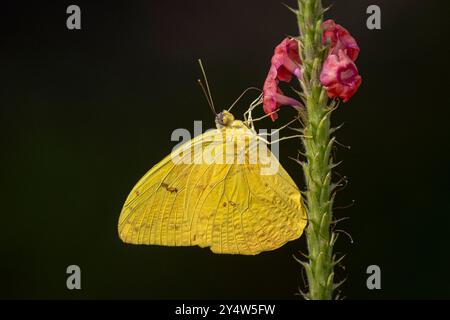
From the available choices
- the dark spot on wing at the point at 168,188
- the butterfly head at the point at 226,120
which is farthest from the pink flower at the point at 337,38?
the dark spot on wing at the point at 168,188

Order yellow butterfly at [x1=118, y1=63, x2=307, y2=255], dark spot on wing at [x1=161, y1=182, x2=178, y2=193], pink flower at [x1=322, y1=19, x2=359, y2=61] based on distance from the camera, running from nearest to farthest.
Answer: pink flower at [x1=322, y1=19, x2=359, y2=61] → yellow butterfly at [x1=118, y1=63, x2=307, y2=255] → dark spot on wing at [x1=161, y1=182, x2=178, y2=193]

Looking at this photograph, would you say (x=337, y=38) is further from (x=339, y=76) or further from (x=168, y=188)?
(x=168, y=188)

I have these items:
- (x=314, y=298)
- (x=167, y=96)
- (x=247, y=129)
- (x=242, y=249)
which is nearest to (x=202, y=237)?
(x=242, y=249)

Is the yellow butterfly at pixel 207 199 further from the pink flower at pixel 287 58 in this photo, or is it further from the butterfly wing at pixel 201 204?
the pink flower at pixel 287 58

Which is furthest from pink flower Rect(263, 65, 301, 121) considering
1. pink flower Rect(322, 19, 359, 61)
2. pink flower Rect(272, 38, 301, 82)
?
pink flower Rect(322, 19, 359, 61)

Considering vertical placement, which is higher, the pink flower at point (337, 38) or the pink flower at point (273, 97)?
the pink flower at point (337, 38)

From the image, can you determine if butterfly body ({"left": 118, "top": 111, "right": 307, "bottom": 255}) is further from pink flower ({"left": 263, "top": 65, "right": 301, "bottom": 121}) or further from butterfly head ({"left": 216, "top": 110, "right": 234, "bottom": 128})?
pink flower ({"left": 263, "top": 65, "right": 301, "bottom": 121})

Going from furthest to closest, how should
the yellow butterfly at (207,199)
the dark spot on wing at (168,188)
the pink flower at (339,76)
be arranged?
the dark spot on wing at (168,188) < the yellow butterfly at (207,199) < the pink flower at (339,76)
